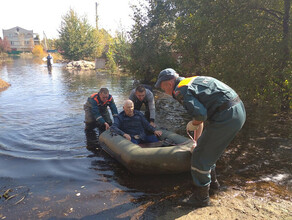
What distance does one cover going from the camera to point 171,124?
766 centimetres

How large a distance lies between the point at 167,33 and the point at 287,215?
11.5m

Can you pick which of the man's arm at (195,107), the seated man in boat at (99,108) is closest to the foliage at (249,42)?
the seated man in boat at (99,108)

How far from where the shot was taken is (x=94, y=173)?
4.59 metres

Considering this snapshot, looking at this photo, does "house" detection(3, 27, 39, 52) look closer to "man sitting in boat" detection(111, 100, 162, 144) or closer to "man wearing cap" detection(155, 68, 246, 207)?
"man sitting in boat" detection(111, 100, 162, 144)

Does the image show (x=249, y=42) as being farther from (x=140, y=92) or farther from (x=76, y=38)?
(x=76, y=38)

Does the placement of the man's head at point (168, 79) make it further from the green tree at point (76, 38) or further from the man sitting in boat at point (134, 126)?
the green tree at point (76, 38)

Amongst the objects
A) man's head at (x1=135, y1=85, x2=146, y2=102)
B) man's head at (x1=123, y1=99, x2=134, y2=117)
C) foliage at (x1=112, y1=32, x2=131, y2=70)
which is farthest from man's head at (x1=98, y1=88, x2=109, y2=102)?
foliage at (x1=112, y1=32, x2=131, y2=70)

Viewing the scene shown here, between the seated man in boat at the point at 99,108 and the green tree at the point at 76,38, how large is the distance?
31281mm

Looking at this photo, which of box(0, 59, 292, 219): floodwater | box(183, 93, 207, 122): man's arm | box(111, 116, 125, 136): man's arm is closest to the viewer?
box(183, 93, 207, 122): man's arm

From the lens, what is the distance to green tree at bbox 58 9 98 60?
117ft

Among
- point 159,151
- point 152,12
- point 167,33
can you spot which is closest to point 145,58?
point 167,33

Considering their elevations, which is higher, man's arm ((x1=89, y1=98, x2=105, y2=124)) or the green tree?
the green tree

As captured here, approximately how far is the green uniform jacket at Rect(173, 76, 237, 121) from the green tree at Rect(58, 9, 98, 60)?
3549 centimetres

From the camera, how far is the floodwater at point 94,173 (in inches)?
136
